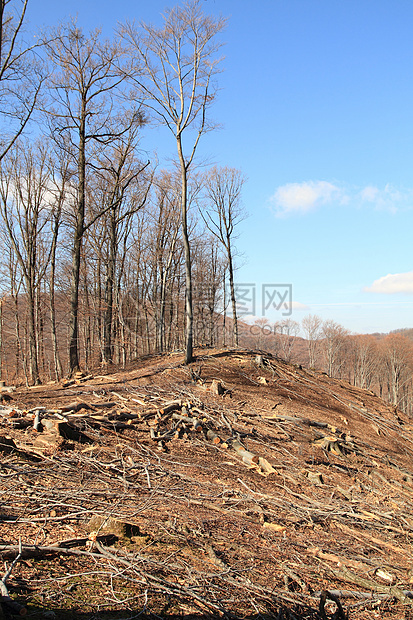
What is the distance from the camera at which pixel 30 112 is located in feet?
39.4

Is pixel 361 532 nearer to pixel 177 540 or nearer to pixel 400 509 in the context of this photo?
pixel 400 509

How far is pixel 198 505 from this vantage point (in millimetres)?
4340

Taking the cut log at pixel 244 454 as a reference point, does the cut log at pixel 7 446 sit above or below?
above

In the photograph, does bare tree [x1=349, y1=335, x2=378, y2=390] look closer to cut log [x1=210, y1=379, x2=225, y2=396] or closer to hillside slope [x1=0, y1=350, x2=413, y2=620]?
hillside slope [x1=0, y1=350, x2=413, y2=620]

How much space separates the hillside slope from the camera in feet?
8.84

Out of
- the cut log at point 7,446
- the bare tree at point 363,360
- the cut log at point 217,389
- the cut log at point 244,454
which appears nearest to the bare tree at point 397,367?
the bare tree at point 363,360

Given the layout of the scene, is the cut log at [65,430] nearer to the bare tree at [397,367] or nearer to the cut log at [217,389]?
the cut log at [217,389]

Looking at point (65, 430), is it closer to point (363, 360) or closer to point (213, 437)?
point (213, 437)

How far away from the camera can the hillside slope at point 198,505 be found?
106 inches

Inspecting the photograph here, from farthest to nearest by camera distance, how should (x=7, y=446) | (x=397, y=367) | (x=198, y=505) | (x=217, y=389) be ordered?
(x=397, y=367) < (x=217, y=389) < (x=7, y=446) < (x=198, y=505)

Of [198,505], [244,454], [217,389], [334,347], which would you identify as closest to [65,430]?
[198,505]

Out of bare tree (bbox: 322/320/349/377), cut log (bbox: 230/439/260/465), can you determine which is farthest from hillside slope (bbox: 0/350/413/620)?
bare tree (bbox: 322/320/349/377)

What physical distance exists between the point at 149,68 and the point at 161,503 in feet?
36.2

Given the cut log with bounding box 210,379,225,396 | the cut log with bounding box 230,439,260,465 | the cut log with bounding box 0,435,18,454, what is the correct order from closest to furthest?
the cut log with bounding box 0,435,18,454
the cut log with bounding box 230,439,260,465
the cut log with bounding box 210,379,225,396
